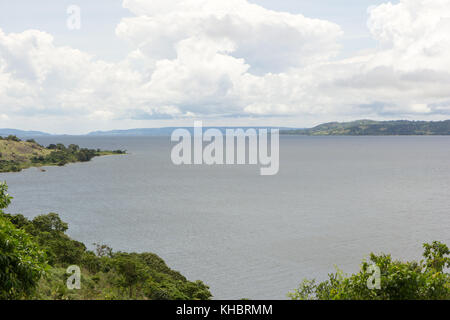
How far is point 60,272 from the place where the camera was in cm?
3161

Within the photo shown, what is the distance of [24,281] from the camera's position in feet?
57.1

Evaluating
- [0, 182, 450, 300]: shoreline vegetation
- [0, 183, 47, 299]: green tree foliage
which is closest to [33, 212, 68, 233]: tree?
[0, 182, 450, 300]: shoreline vegetation

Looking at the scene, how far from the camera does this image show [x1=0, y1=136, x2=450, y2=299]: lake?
6128 centimetres

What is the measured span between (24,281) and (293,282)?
44.1m

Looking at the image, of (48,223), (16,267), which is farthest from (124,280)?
(48,223)

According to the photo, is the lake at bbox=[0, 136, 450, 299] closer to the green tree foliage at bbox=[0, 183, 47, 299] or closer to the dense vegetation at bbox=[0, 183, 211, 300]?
→ the dense vegetation at bbox=[0, 183, 211, 300]

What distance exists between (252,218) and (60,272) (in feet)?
210

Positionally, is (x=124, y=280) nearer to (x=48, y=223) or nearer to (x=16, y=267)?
(x=16, y=267)

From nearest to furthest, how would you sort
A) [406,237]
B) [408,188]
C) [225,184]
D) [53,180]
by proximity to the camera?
[406,237], [408,188], [225,184], [53,180]

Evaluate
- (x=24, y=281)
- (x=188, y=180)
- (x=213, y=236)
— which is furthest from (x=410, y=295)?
(x=188, y=180)

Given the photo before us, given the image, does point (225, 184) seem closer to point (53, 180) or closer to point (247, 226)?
point (247, 226)

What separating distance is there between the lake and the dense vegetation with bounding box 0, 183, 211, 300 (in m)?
11.0

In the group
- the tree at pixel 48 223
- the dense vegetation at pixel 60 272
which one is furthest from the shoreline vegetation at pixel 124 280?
the tree at pixel 48 223
